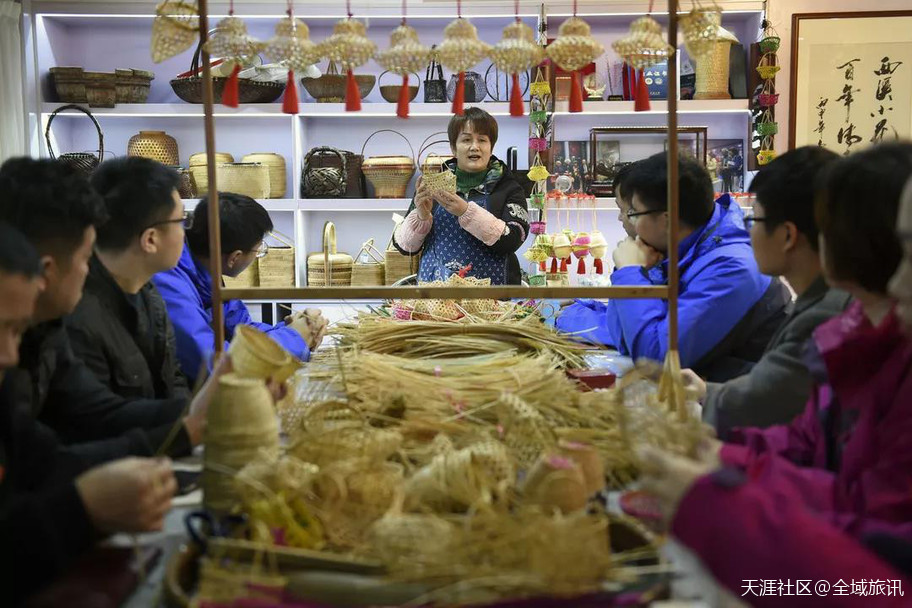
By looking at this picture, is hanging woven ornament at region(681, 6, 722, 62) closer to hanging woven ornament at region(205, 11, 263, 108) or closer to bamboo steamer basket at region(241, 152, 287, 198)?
hanging woven ornament at region(205, 11, 263, 108)

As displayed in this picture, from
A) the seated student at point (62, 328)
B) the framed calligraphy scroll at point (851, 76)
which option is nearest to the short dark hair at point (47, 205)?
the seated student at point (62, 328)

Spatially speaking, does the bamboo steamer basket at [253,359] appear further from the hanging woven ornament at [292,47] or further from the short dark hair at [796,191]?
the short dark hair at [796,191]

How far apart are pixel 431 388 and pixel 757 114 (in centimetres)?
384

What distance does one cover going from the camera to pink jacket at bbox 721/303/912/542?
3.79 ft

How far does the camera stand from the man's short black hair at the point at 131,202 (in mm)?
2109

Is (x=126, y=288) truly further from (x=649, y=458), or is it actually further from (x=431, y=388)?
(x=649, y=458)

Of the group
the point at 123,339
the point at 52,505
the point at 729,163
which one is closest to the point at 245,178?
the point at 729,163

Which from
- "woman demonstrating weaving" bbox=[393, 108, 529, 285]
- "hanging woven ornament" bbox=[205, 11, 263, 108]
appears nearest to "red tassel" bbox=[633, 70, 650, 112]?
"hanging woven ornament" bbox=[205, 11, 263, 108]

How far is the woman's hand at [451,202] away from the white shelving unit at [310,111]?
1582 mm

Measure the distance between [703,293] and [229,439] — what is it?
5.66 feet

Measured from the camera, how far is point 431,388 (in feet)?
6.09

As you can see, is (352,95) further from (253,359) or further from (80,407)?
(80,407)

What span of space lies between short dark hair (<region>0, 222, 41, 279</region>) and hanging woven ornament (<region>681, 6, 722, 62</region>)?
1379mm

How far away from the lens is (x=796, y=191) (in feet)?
6.27
